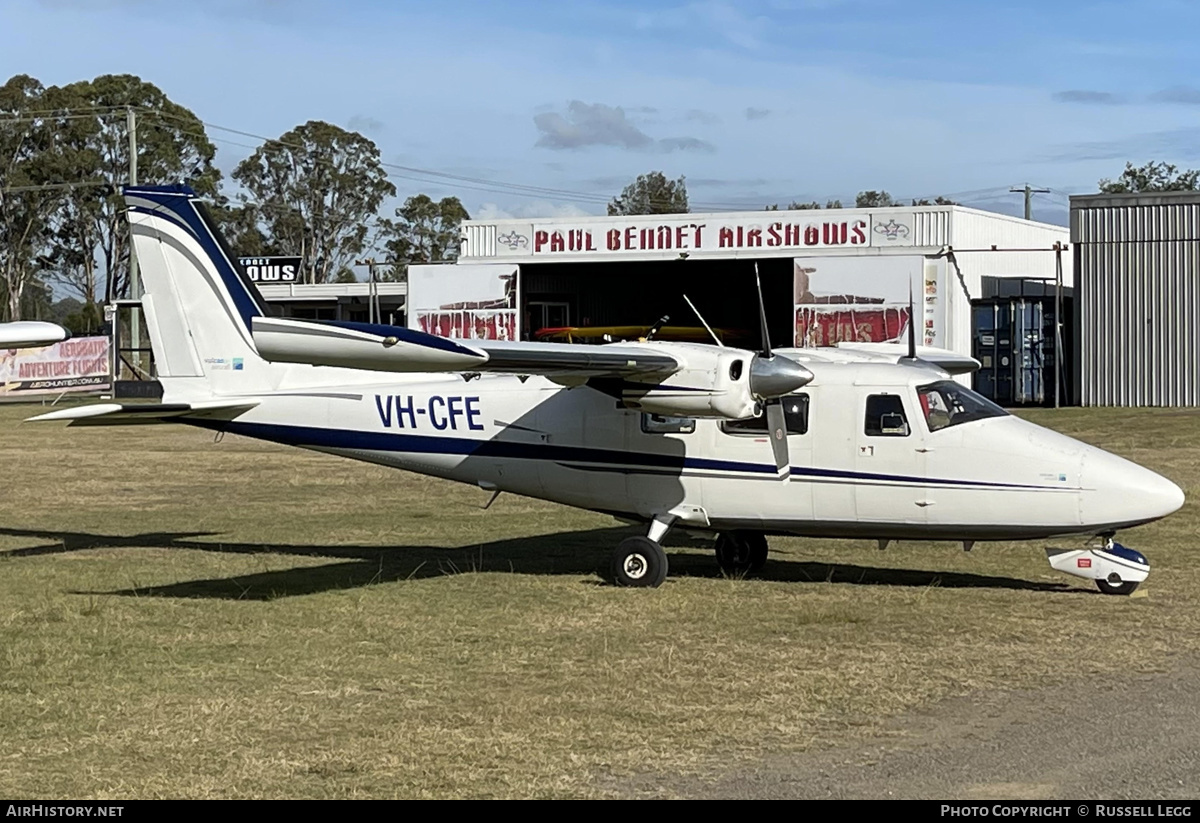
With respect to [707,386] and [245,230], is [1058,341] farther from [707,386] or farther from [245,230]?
[245,230]

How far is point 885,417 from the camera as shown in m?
15.1

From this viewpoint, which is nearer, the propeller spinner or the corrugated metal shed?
the propeller spinner

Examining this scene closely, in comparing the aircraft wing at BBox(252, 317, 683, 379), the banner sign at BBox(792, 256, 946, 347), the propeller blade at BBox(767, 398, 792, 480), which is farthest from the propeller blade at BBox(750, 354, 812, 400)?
the banner sign at BBox(792, 256, 946, 347)

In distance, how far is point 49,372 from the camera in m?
59.5

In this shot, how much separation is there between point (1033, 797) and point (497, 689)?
4214mm

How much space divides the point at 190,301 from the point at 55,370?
149 ft

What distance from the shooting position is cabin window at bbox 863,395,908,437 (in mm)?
15047

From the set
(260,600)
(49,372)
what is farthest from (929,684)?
(49,372)

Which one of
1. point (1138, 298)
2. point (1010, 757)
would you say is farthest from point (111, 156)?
point (1010, 757)

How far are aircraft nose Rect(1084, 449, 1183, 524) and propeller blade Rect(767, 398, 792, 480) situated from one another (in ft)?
9.53

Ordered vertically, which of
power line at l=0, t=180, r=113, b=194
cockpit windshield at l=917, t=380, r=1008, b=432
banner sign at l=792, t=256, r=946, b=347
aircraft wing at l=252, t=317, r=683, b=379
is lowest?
cockpit windshield at l=917, t=380, r=1008, b=432

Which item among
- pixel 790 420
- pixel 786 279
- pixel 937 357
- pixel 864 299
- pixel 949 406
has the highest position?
pixel 786 279

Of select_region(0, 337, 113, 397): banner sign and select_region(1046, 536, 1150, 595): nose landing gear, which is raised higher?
select_region(0, 337, 113, 397): banner sign

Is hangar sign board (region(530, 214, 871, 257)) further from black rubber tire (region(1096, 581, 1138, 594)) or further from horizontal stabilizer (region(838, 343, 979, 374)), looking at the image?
black rubber tire (region(1096, 581, 1138, 594))
